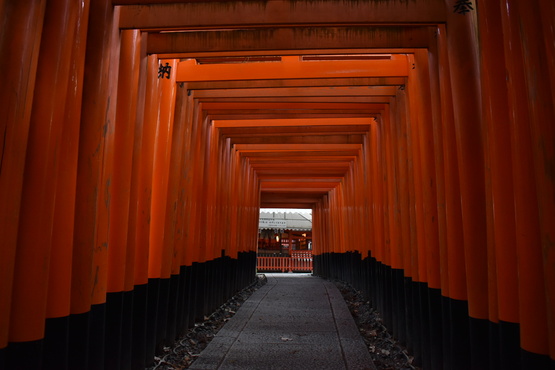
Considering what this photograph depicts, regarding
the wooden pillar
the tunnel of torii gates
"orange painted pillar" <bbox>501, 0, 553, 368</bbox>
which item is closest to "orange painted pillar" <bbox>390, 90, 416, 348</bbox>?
the tunnel of torii gates

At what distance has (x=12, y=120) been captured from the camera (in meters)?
2.24

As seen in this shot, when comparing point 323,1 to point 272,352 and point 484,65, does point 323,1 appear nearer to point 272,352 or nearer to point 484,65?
point 484,65

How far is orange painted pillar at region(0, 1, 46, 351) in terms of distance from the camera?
2199mm

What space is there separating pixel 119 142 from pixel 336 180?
12202mm

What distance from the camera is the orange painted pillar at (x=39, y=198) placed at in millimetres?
2400

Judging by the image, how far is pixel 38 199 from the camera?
8.14 ft

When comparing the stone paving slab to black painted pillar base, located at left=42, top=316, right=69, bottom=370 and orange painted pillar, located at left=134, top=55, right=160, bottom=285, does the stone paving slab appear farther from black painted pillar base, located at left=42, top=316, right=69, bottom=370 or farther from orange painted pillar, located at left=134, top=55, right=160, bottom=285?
black painted pillar base, located at left=42, top=316, right=69, bottom=370

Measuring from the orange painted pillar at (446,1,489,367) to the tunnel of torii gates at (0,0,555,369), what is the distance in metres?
0.01

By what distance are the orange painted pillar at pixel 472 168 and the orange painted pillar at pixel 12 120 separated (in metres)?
3.18

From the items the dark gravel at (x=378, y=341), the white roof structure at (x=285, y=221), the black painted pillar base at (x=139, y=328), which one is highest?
the white roof structure at (x=285, y=221)

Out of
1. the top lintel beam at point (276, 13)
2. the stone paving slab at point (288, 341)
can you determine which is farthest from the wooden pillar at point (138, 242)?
the stone paving slab at point (288, 341)

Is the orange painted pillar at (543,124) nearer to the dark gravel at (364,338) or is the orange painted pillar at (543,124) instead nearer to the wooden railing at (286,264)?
the dark gravel at (364,338)

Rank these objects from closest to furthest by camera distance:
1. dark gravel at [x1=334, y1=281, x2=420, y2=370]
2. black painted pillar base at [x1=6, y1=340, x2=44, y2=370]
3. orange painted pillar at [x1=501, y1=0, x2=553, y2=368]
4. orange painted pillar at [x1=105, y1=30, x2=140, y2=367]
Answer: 1. orange painted pillar at [x1=501, y1=0, x2=553, y2=368]
2. black painted pillar base at [x1=6, y1=340, x2=44, y2=370]
3. orange painted pillar at [x1=105, y1=30, x2=140, y2=367]
4. dark gravel at [x1=334, y1=281, x2=420, y2=370]

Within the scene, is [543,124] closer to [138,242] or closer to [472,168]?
[472,168]
